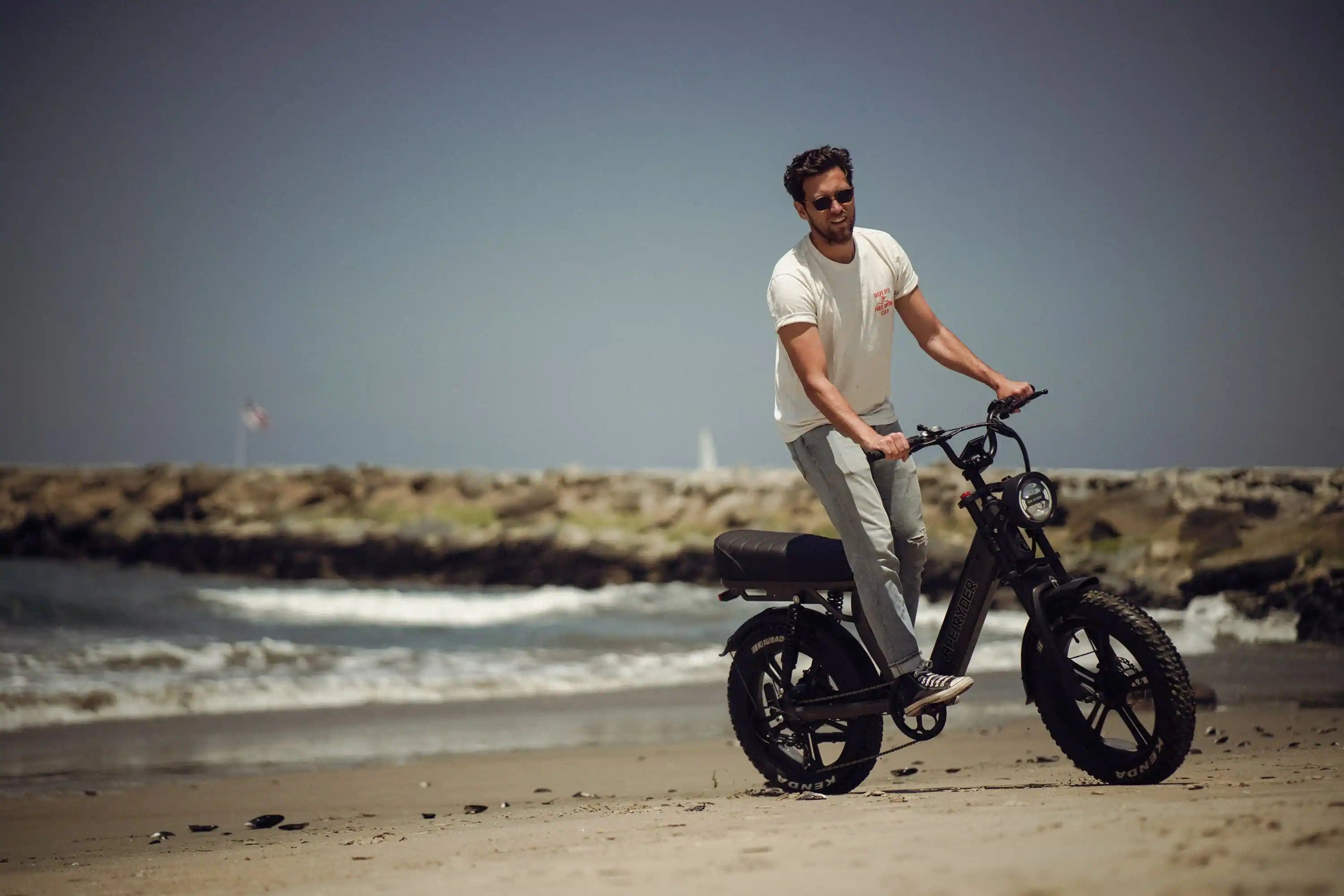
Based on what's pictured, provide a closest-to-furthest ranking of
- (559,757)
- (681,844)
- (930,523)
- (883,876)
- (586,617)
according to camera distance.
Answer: (883,876) < (681,844) < (559,757) < (586,617) < (930,523)

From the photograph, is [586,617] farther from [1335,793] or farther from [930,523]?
[1335,793]

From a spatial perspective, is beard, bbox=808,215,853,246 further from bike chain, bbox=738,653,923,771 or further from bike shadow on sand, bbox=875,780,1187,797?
bike shadow on sand, bbox=875,780,1187,797

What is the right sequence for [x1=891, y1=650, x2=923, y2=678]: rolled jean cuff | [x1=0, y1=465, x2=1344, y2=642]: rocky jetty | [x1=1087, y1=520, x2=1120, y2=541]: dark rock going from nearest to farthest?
[x1=891, y1=650, x2=923, y2=678]: rolled jean cuff
[x1=0, y1=465, x2=1344, y2=642]: rocky jetty
[x1=1087, y1=520, x2=1120, y2=541]: dark rock

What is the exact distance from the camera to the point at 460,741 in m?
6.66

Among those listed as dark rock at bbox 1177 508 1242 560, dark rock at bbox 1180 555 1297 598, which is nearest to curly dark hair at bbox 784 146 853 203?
dark rock at bbox 1180 555 1297 598

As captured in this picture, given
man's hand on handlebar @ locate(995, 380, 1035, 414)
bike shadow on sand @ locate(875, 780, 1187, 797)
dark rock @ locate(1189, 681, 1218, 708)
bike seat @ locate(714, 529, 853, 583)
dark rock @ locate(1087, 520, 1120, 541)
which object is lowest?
dark rock @ locate(1189, 681, 1218, 708)

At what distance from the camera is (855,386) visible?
160 inches

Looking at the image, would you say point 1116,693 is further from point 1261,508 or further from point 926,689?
point 1261,508

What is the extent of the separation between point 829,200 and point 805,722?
182cm

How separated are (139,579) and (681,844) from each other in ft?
68.2

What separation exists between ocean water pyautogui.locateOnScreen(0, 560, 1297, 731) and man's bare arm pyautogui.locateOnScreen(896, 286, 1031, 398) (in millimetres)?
5032

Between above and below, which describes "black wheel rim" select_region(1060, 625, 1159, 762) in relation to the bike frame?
below

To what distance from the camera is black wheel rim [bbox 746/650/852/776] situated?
4281 mm

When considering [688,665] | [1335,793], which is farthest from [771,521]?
[1335,793]
